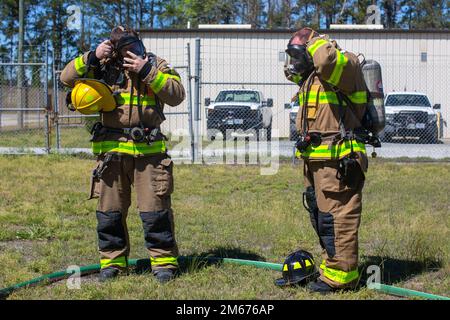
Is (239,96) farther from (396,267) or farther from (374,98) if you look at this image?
(374,98)

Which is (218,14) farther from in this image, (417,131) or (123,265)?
(123,265)

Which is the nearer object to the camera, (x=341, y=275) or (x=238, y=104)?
(x=341, y=275)

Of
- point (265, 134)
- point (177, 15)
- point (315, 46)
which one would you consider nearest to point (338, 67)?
point (315, 46)

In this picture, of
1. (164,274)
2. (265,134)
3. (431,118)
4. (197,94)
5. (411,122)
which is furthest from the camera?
(431,118)

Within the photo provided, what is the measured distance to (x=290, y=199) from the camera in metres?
8.16

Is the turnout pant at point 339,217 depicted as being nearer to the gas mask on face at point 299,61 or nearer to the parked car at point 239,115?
the gas mask on face at point 299,61

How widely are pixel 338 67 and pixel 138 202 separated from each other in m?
1.83

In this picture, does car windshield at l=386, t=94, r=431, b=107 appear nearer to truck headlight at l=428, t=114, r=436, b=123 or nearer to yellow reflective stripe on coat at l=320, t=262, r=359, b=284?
truck headlight at l=428, t=114, r=436, b=123

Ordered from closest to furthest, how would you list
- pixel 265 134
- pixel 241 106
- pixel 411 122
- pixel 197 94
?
pixel 197 94 → pixel 411 122 → pixel 265 134 → pixel 241 106

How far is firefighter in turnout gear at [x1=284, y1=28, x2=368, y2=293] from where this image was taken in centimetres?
406

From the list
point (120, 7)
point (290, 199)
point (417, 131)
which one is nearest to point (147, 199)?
point (290, 199)

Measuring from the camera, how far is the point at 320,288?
4164 mm

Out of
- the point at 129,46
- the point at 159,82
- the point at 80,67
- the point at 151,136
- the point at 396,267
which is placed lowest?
the point at 396,267

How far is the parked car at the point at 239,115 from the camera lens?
1527 cm
